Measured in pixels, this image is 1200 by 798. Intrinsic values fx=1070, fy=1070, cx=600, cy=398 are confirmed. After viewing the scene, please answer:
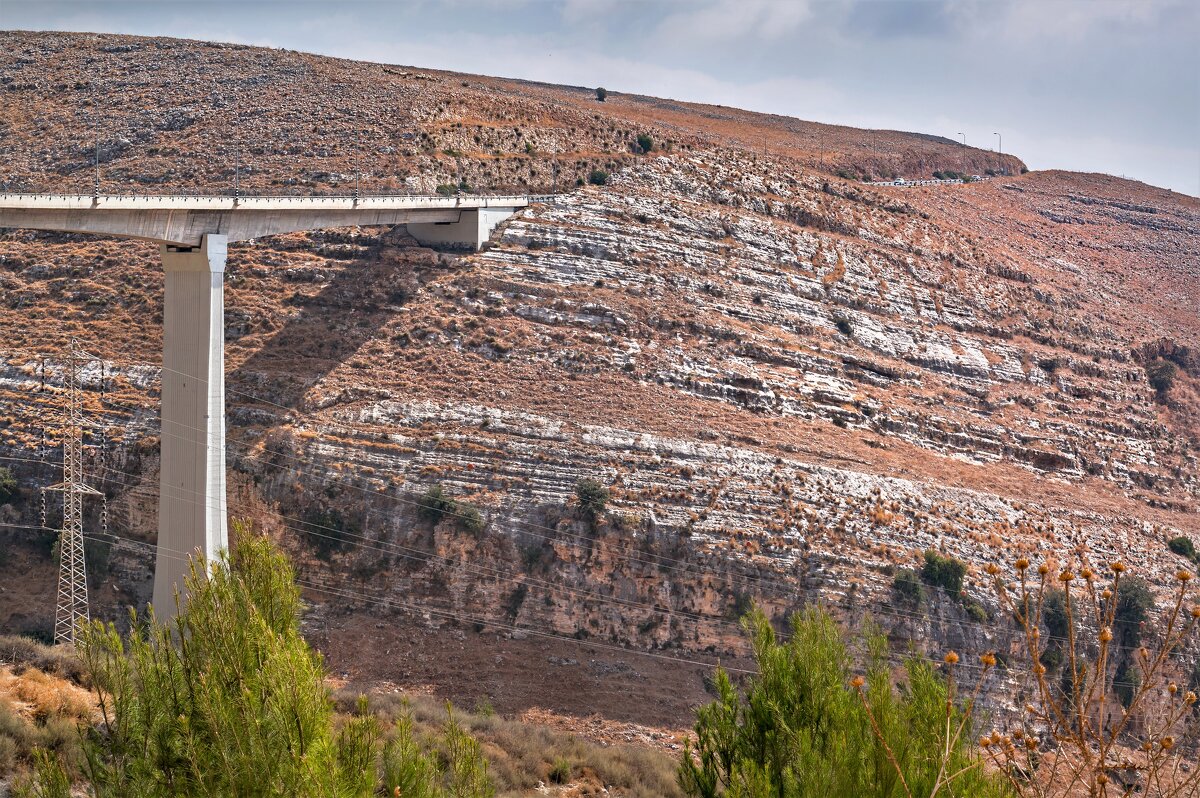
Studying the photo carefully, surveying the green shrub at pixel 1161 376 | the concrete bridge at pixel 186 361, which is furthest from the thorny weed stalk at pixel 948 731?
the green shrub at pixel 1161 376

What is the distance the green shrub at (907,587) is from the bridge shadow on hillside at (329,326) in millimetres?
21965

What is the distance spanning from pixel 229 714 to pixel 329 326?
118 feet

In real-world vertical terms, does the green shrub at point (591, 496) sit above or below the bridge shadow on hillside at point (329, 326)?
below

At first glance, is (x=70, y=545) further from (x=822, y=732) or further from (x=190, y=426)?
(x=822, y=732)

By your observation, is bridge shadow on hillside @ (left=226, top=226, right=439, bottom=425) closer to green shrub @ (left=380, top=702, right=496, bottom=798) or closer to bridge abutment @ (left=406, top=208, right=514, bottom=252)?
bridge abutment @ (left=406, top=208, right=514, bottom=252)

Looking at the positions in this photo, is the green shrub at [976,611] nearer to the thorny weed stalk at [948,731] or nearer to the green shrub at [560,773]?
the green shrub at [560,773]

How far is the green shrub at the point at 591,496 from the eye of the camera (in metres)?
38.7

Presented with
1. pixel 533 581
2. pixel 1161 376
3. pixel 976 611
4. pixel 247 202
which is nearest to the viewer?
pixel 247 202

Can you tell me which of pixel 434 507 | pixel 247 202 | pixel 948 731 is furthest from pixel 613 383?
pixel 948 731

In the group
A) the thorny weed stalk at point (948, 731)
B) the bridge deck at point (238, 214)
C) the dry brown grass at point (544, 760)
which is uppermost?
the bridge deck at point (238, 214)

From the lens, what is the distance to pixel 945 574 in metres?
40.2

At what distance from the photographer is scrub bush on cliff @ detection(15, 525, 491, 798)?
10.0 m

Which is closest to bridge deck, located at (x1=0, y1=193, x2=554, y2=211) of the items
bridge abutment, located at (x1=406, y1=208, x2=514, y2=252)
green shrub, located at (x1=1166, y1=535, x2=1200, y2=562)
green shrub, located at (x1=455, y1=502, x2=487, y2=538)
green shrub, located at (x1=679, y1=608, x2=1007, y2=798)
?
bridge abutment, located at (x1=406, y1=208, x2=514, y2=252)

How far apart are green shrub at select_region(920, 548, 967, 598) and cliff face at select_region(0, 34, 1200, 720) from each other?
3.00ft
